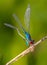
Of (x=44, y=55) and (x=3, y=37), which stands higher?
(x=3, y=37)

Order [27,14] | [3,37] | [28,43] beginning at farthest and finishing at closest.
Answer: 1. [3,37]
2. [27,14]
3. [28,43]

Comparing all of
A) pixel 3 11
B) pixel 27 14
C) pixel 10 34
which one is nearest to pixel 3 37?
pixel 10 34

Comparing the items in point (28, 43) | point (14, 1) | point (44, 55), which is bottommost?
point (44, 55)

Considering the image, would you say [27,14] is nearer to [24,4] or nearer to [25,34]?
[25,34]

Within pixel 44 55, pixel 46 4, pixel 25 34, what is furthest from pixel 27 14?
pixel 46 4

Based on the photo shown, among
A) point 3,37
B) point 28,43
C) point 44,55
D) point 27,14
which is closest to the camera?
point 28,43

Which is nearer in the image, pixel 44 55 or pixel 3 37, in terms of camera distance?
pixel 44 55
